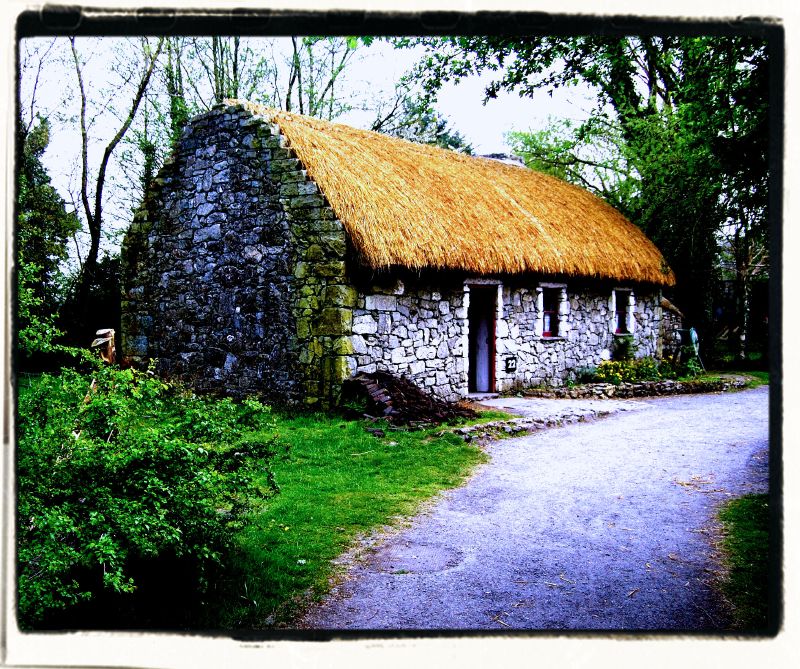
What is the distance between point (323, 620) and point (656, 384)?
12.9 metres

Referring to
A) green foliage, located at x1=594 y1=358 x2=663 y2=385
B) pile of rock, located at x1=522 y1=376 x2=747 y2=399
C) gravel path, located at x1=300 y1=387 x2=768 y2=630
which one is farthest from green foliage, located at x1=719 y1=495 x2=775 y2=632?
green foliage, located at x1=594 y1=358 x2=663 y2=385

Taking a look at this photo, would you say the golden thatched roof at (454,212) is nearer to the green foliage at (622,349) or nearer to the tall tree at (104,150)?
the green foliage at (622,349)

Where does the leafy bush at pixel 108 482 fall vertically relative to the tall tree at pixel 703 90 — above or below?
below

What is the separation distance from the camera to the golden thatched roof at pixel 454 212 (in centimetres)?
1085

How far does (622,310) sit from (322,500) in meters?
13.4

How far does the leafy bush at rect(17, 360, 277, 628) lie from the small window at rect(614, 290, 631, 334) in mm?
14707

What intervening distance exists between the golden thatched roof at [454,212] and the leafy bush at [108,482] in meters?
5.90

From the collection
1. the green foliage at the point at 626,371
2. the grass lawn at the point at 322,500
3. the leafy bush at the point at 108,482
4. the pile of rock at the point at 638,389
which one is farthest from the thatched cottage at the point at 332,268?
the leafy bush at the point at 108,482

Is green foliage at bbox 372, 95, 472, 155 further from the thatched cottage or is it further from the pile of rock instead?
the pile of rock

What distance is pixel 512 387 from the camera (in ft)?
46.1

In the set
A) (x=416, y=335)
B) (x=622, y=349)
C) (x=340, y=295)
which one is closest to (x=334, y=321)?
(x=340, y=295)

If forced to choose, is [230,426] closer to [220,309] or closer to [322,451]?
[322,451]

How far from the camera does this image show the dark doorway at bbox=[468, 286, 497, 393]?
13.8 metres

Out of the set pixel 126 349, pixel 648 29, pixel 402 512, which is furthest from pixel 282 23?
pixel 126 349
